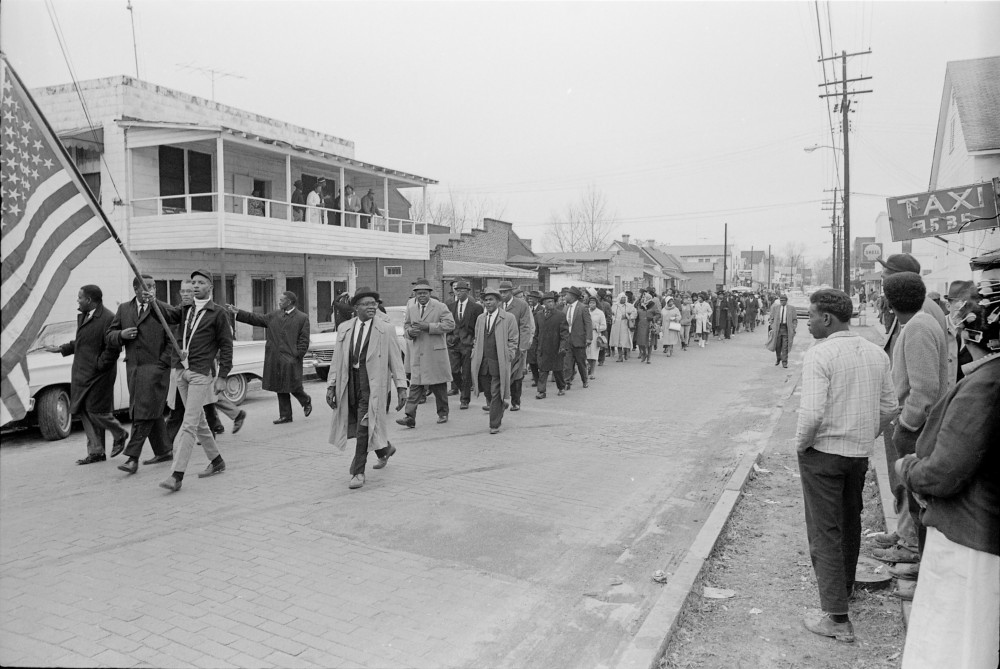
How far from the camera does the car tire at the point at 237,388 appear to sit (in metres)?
11.9

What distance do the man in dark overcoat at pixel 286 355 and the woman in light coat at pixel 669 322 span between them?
13.4m

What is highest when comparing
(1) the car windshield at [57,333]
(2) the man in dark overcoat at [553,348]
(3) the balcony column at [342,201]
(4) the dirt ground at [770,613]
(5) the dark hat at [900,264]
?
(3) the balcony column at [342,201]

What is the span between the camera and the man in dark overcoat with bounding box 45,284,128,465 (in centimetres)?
786

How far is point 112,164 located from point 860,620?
2018 cm

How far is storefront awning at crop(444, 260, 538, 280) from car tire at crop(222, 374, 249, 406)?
19.0 meters

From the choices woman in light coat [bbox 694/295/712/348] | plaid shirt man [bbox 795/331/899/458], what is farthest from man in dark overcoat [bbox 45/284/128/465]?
woman in light coat [bbox 694/295/712/348]

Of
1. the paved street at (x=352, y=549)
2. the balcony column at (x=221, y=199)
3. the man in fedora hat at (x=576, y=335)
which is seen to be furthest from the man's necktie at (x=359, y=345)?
the balcony column at (x=221, y=199)

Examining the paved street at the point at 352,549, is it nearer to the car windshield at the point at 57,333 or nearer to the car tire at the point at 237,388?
the car windshield at the point at 57,333

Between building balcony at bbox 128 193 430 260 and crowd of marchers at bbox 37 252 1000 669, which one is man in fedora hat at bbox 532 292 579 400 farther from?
building balcony at bbox 128 193 430 260

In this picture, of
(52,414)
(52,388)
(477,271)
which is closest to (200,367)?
(52,414)

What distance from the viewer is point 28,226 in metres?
3.43

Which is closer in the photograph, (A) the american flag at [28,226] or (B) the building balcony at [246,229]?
(A) the american flag at [28,226]

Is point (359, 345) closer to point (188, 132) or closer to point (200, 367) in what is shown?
point (200, 367)

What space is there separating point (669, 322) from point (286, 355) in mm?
14087
